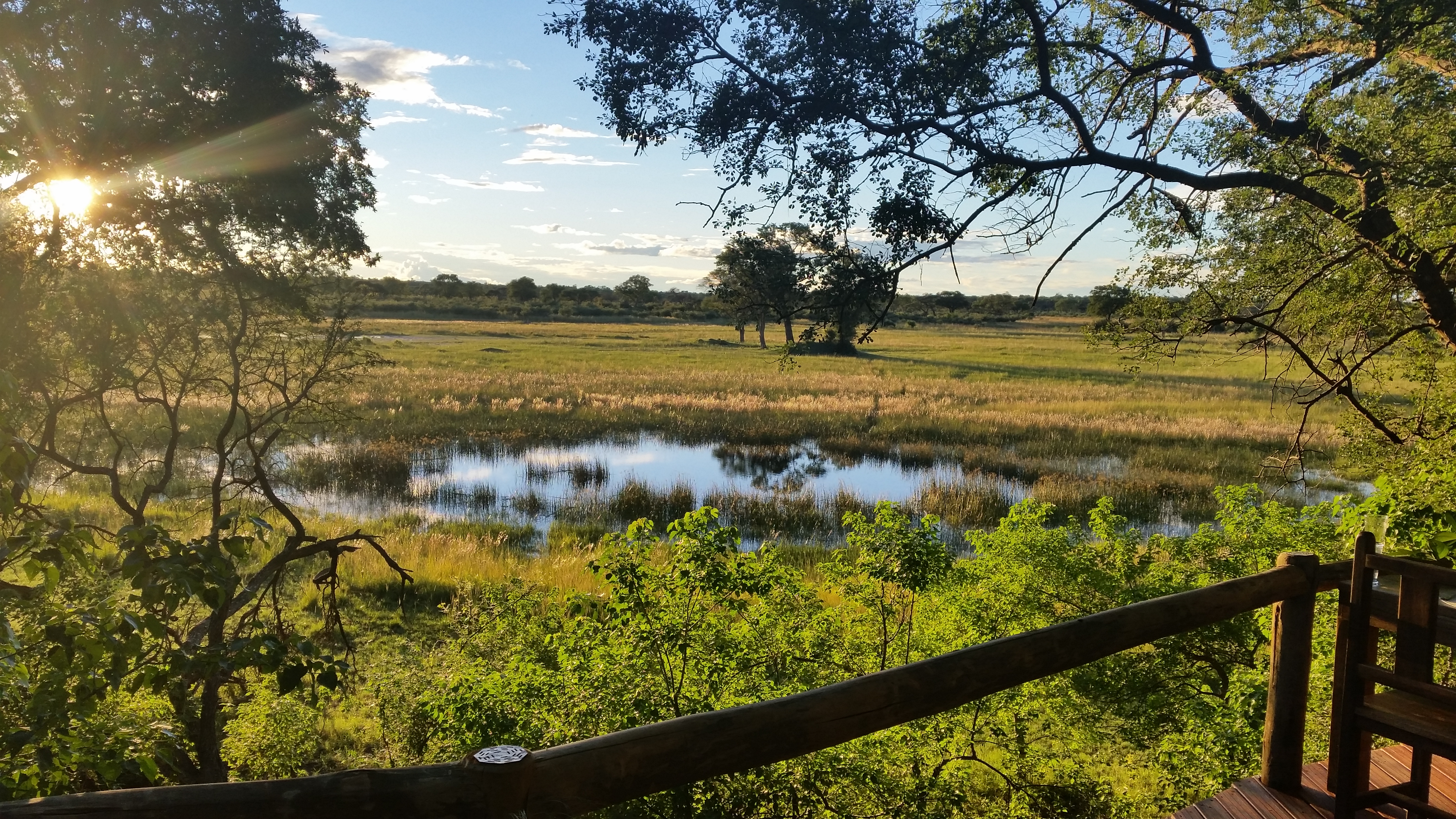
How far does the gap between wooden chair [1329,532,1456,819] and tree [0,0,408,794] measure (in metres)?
5.35

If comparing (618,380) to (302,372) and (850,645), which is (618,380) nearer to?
(302,372)

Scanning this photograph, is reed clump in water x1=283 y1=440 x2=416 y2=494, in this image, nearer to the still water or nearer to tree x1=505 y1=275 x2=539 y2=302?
the still water

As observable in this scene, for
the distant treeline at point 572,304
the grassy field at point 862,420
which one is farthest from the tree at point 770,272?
the distant treeline at point 572,304

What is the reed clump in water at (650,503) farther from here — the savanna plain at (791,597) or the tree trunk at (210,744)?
the tree trunk at (210,744)

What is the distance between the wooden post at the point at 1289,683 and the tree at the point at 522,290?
14736 centimetres

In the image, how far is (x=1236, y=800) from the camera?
3.76m

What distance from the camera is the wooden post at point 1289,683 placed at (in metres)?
3.63

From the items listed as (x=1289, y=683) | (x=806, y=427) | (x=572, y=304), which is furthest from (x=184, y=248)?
(x=572, y=304)

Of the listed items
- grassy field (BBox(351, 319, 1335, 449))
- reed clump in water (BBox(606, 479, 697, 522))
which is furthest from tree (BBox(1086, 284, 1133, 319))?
reed clump in water (BBox(606, 479, 697, 522))

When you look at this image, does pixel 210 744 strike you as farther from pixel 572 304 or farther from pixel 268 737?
pixel 572 304

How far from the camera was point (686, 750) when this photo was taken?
220 cm

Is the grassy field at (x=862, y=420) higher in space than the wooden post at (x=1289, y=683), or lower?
lower

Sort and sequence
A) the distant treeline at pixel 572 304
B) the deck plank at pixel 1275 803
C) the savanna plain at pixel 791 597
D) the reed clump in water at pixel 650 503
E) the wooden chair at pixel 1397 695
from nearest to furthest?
the wooden chair at pixel 1397 695 → the deck plank at pixel 1275 803 → the savanna plain at pixel 791 597 → the reed clump in water at pixel 650 503 → the distant treeline at pixel 572 304

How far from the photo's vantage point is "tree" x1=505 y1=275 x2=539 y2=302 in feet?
491
